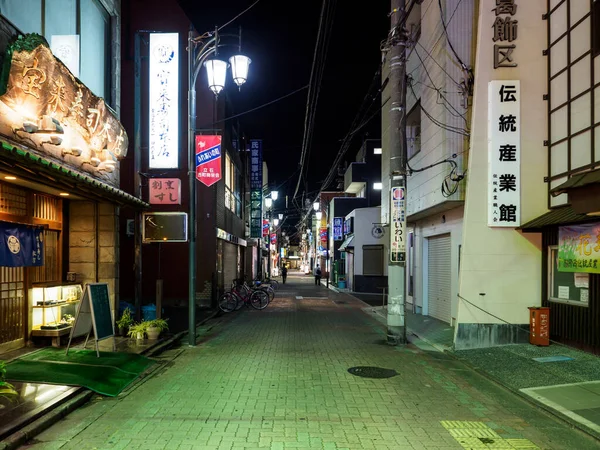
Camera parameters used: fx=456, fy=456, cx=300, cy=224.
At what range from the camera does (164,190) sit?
14969 millimetres

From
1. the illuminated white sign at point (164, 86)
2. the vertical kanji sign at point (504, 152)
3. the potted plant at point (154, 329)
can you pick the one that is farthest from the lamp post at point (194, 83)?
the vertical kanji sign at point (504, 152)

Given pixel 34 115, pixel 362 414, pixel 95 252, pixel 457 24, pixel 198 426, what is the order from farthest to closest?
pixel 457 24, pixel 95 252, pixel 34 115, pixel 362 414, pixel 198 426

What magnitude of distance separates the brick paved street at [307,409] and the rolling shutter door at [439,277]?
5.01 metres

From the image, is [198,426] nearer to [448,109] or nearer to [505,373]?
[505,373]

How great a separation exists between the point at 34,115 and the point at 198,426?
627 cm

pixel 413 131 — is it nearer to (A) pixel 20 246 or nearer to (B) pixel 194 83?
(B) pixel 194 83

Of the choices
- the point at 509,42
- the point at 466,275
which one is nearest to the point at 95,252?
the point at 466,275

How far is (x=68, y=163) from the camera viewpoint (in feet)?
33.8

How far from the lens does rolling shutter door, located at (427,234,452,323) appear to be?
15.8m

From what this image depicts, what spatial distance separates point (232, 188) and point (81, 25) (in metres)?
17.2

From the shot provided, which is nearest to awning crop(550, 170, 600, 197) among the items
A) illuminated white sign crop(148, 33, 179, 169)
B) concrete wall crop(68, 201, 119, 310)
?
concrete wall crop(68, 201, 119, 310)

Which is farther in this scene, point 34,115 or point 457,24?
point 457,24

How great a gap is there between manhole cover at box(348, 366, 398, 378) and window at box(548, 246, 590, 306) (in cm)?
469

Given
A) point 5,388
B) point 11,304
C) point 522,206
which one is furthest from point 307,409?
point 522,206
